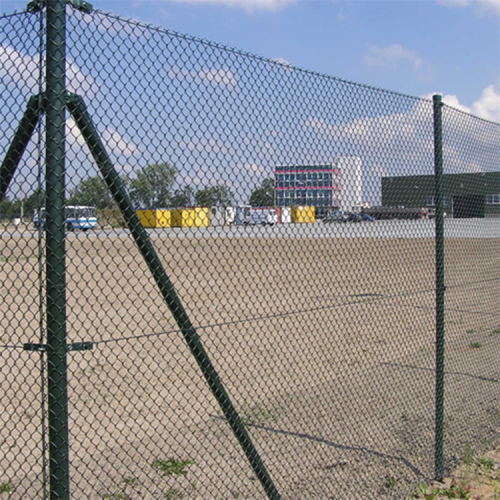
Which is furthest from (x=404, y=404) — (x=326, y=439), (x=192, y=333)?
(x=192, y=333)

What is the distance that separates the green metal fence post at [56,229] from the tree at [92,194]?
0.17 m

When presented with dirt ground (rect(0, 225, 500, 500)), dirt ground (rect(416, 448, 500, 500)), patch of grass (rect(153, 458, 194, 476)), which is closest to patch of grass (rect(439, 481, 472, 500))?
dirt ground (rect(416, 448, 500, 500))

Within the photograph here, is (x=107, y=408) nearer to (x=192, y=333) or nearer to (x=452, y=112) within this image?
(x=192, y=333)

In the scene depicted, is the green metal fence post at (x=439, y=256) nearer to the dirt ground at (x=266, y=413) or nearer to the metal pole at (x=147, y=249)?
the dirt ground at (x=266, y=413)

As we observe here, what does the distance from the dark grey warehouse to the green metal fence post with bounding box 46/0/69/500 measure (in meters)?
2.59

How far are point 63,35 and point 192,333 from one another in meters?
1.46

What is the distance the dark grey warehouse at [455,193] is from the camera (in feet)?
14.4

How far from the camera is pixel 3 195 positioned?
2.59 meters

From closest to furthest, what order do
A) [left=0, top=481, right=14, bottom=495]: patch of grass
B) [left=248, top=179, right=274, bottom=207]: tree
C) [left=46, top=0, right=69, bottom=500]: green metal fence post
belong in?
[left=46, top=0, right=69, bottom=500]: green metal fence post → [left=248, top=179, right=274, bottom=207]: tree → [left=0, top=481, right=14, bottom=495]: patch of grass

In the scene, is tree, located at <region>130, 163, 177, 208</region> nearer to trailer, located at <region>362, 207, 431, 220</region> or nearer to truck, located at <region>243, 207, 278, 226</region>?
truck, located at <region>243, 207, 278, 226</region>

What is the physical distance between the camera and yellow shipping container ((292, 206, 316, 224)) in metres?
3.70

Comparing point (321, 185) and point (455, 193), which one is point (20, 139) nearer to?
point (321, 185)

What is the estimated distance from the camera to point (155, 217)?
2988mm

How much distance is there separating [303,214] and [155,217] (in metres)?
1.13
